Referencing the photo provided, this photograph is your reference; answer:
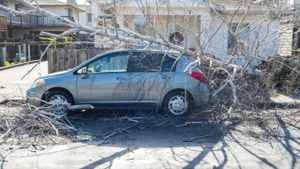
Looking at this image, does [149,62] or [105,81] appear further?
[149,62]

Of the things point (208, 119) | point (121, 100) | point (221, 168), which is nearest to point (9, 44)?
point (121, 100)

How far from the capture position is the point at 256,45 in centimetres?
786


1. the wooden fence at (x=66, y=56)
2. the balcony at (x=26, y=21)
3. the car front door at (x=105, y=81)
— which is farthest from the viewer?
the balcony at (x=26, y=21)

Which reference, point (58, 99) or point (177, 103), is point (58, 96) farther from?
point (177, 103)

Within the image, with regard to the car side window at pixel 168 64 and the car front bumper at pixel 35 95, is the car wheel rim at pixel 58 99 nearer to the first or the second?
the car front bumper at pixel 35 95

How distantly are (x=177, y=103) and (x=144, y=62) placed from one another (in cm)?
129

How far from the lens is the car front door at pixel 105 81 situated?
320 inches

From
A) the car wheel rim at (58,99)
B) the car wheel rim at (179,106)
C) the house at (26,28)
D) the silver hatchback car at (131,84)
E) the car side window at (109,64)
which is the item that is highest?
the house at (26,28)

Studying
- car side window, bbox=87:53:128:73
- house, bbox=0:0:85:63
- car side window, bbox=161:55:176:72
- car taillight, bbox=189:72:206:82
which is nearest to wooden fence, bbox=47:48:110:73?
→ car side window, bbox=87:53:128:73

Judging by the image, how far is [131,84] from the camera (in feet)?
26.6

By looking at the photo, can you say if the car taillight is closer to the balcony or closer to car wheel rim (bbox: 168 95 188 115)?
Result: car wheel rim (bbox: 168 95 188 115)

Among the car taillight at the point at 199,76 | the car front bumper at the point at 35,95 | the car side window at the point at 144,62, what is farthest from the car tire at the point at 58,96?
the car taillight at the point at 199,76

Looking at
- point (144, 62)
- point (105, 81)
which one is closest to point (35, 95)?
point (105, 81)

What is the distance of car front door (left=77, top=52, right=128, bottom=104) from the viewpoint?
812 cm
